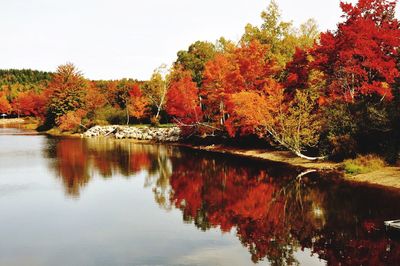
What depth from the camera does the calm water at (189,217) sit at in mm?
15672

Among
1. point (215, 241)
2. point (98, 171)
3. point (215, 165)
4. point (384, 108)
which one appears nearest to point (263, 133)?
point (215, 165)

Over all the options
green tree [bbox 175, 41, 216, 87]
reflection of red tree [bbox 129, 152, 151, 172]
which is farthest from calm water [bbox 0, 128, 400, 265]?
green tree [bbox 175, 41, 216, 87]

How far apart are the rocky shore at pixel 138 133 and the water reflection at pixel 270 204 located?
→ 20.8 meters

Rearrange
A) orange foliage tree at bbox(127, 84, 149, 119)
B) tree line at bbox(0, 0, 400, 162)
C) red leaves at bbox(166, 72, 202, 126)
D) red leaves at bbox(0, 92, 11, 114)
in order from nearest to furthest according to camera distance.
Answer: tree line at bbox(0, 0, 400, 162) < red leaves at bbox(166, 72, 202, 126) < orange foliage tree at bbox(127, 84, 149, 119) < red leaves at bbox(0, 92, 11, 114)

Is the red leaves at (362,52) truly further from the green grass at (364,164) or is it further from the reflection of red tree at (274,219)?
the reflection of red tree at (274,219)

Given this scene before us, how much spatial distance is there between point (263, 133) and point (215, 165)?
6.10 m

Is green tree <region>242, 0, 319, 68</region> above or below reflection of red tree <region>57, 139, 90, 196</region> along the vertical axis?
above

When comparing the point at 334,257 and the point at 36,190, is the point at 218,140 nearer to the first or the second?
the point at 36,190

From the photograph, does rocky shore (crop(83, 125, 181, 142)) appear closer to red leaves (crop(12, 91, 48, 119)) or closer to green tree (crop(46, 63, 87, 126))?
green tree (crop(46, 63, 87, 126))

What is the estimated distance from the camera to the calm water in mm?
15672

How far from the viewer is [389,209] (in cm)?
2091

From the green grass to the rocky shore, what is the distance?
33.0 meters

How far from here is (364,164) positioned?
30.4m

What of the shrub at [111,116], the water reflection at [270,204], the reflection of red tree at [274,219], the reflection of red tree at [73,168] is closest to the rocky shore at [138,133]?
the shrub at [111,116]
